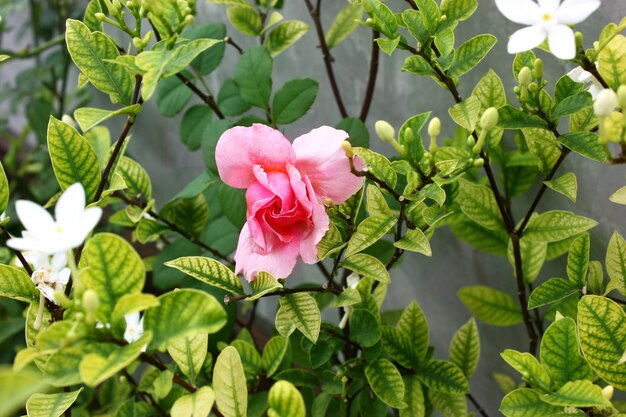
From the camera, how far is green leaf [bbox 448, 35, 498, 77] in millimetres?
503

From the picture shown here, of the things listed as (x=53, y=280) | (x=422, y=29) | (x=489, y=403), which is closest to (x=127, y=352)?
(x=53, y=280)

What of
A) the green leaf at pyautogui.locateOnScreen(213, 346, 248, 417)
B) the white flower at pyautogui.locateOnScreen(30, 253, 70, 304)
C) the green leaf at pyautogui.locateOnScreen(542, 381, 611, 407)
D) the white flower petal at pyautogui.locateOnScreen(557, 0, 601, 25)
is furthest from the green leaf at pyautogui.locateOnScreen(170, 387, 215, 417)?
the white flower petal at pyautogui.locateOnScreen(557, 0, 601, 25)

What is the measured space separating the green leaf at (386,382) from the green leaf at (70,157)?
11.1 inches

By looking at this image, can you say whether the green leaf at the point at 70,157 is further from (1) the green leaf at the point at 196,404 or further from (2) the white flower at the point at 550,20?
(2) the white flower at the point at 550,20

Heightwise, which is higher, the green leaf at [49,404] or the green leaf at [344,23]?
the green leaf at [344,23]

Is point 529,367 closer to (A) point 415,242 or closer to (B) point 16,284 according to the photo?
(A) point 415,242

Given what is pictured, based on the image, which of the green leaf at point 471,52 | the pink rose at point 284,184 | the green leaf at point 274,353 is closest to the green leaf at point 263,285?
the pink rose at point 284,184

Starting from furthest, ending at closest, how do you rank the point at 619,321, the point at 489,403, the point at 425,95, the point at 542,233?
1. the point at 489,403
2. the point at 425,95
3. the point at 542,233
4. the point at 619,321

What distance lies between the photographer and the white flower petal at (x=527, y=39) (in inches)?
15.9

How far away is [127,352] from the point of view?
36cm

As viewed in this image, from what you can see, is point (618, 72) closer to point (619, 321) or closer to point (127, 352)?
point (619, 321)

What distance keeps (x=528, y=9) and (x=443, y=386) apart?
1.09 feet

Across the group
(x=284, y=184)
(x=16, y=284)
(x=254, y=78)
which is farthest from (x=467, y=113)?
(x=16, y=284)

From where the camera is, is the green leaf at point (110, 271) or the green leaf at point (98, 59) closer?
the green leaf at point (110, 271)
